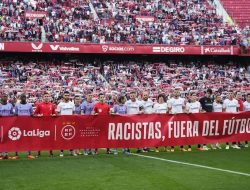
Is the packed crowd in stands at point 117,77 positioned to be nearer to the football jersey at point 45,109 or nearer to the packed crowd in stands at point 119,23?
the packed crowd in stands at point 119,23

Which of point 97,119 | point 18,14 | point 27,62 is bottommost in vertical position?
point 97,119

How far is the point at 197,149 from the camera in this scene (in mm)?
18281

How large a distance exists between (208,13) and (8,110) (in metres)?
31.6

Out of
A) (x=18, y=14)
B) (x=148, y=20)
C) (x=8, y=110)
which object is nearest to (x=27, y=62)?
(x=18, y=14)

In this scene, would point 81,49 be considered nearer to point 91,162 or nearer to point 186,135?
point 186,135

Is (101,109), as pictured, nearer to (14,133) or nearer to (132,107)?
(132,107)

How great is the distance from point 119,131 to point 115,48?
21.4 m

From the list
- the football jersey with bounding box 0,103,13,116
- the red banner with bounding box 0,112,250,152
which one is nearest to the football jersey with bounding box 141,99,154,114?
the red banner with bounding box 0,112,250,152

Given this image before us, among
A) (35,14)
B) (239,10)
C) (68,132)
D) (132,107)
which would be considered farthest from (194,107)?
(239,10)

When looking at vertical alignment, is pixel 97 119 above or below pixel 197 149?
above

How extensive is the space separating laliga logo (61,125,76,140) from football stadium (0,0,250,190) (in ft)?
0.10

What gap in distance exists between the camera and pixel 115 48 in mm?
37656

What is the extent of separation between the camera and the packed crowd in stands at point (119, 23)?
37.1m

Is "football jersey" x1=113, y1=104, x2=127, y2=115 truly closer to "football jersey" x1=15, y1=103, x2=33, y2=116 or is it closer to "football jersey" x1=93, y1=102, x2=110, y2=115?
"football jersey" x1=93, y1=102, x2=110, y2=115
